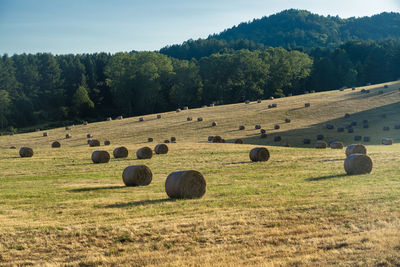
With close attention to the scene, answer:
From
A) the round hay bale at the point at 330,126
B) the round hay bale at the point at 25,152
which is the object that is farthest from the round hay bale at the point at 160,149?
the round hay bale at the point at 330,126

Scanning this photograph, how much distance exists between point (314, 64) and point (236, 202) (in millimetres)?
137434

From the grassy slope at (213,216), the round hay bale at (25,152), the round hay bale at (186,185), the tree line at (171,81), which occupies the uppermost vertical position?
the tree line at (171,81)

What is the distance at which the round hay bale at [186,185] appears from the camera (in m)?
17.2

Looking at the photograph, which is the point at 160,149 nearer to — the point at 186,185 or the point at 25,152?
the point at 25,152

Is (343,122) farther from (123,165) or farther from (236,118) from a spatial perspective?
(123,165)

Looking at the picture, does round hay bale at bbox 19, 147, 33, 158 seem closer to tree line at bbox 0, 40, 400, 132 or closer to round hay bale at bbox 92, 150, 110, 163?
round hay bale at bbox 92, 150, 110, 163

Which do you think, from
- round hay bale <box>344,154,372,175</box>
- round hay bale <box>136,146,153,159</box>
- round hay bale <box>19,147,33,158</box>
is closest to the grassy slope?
round hay bale <box>344,154,372,175</box>

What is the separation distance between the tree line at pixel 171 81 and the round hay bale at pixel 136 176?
362 feet

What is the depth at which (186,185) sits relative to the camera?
1727 cm

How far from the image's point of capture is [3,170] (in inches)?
1218

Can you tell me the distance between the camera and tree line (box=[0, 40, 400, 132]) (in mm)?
132750

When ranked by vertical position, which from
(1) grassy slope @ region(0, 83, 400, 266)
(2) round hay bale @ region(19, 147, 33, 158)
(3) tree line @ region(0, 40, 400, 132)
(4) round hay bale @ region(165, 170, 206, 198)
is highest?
(3) tree line @ region(0, 40, 400, 132)

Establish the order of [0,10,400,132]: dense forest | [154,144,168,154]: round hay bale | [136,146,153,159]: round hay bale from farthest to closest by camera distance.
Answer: [0,10,400,132]: dense forest → [154,144,168,154]: round hay bale → [136,146,153,159]: round hay bale

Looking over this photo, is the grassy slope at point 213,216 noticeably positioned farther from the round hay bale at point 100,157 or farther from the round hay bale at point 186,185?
the round hay bale at point 100,157
